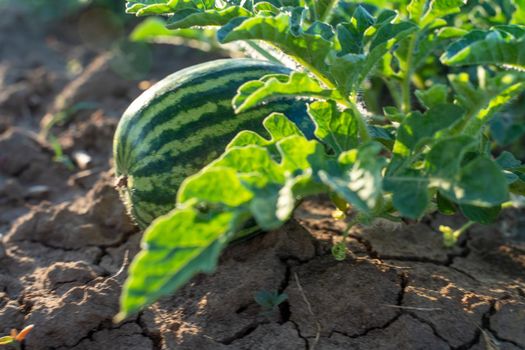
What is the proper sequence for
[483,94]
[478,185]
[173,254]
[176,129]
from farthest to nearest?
[176,129], [483,94], [478,185], [173,254]

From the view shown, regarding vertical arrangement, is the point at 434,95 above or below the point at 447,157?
above

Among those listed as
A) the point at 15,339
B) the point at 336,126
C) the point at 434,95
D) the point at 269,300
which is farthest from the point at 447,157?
the point at 15,339

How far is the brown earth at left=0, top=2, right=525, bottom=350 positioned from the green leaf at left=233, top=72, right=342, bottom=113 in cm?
76

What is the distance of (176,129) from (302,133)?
1.95 ft

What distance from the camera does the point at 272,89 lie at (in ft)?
7.32

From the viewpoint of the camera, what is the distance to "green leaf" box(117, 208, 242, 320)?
1.74 meters

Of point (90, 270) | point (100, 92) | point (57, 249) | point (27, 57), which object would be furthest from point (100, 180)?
point (27, 57)

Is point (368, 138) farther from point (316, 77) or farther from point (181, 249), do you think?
point (181, 249)

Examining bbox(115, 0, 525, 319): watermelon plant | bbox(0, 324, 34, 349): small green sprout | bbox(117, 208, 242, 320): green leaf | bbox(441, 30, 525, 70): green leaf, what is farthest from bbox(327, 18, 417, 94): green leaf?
bbox(0, 324, 34, 349): small green sprout

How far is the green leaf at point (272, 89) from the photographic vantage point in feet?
7.27

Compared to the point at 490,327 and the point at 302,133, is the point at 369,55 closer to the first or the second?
the point at 302,133

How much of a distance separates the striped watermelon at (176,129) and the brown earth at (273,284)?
0.35m

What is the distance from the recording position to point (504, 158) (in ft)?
8.60

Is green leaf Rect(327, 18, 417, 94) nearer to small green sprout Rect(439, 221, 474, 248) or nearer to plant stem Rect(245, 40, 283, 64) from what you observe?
plant stem Rect(245, 40, 283, 64)
